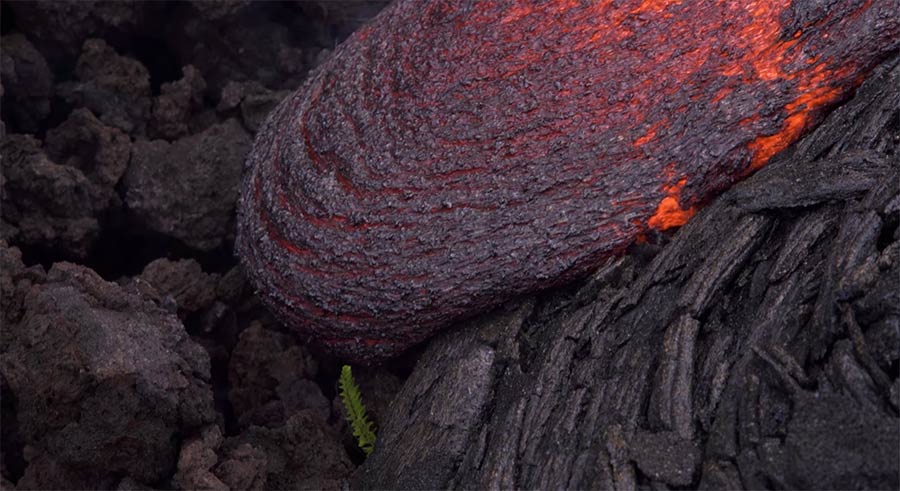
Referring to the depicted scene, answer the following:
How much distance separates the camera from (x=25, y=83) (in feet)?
14.3

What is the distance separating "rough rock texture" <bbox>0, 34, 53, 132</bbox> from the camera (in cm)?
429

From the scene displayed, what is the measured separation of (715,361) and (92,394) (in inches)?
81.1

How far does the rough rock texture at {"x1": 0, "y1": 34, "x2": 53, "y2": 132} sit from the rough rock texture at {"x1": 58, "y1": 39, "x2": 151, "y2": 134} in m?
0.10

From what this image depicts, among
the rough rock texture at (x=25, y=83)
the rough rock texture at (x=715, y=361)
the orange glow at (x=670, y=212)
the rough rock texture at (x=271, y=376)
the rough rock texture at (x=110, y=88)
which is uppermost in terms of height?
the rough rock texture at (x=25, y=83)

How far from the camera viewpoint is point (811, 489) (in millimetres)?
2262

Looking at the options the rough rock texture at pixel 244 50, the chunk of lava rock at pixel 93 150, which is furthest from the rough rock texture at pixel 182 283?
the rough rock texture at pixel 244 50

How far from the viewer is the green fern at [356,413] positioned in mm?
3458

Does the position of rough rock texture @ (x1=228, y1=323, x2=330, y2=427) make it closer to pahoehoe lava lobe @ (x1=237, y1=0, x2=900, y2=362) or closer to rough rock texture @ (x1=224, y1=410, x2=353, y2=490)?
rough rock texture @ (x1=224, y1=410, x2=353, y2=490)

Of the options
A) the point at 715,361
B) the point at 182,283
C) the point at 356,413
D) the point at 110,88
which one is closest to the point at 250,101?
the point at 110,88

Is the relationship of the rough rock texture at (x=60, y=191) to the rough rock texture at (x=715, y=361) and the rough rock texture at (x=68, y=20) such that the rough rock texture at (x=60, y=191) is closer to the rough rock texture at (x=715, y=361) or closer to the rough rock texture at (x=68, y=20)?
the rough rock texture at (x=68, y=20)

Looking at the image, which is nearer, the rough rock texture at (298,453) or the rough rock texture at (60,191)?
the rough rock texture at (298,453)

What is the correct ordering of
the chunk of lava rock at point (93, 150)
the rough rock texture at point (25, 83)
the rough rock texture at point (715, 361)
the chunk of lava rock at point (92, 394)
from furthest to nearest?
the rough rock texture at point (25, 83) → the chunk of lava rock at point (93, 150) → the chunk of lava rock at point (92, 394) → the rough rock texture at point (715, 361)

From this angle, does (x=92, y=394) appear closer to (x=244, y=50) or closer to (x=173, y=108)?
(x=173, y=108)

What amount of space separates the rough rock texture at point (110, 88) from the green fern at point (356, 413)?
A: 6.09 feet
